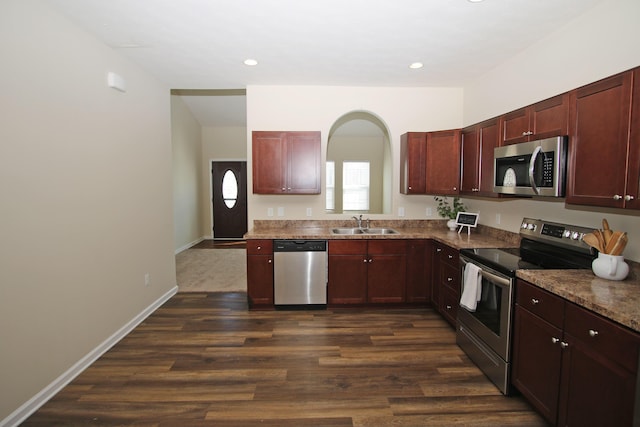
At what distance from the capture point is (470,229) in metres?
3.95

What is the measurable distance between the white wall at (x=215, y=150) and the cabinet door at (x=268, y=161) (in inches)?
184

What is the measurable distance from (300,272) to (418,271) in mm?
1375

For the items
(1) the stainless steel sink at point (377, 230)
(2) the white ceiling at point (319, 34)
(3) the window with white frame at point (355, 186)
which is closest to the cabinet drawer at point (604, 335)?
(2) the white ceiling at point (319, 34)

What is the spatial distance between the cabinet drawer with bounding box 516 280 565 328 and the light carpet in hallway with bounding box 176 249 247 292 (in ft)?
11.1

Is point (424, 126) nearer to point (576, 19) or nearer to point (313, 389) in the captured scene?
point (576, 19)

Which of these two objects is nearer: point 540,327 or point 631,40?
point 540,327

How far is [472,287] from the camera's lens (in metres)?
2.55

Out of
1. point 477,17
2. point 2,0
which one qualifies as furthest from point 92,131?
point 477,17

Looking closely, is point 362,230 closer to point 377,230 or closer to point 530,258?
point 377,230

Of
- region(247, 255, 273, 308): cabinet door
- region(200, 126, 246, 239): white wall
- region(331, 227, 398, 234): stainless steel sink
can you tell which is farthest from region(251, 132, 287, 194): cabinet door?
region(200, 126, 246, 239): white wall

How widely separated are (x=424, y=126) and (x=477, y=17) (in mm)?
1856

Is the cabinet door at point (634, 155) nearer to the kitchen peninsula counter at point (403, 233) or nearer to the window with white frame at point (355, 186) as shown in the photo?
the kitchen peninsula counter at point (403, 233)

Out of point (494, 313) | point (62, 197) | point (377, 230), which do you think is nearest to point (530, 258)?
point (494, 313)

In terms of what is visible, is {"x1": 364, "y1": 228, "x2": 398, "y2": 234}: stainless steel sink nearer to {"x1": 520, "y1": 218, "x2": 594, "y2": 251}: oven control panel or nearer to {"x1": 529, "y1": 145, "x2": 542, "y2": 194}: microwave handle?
{"x1": 520, "y1": 218, "x2": 594, "y2": 251}: oven control panel
